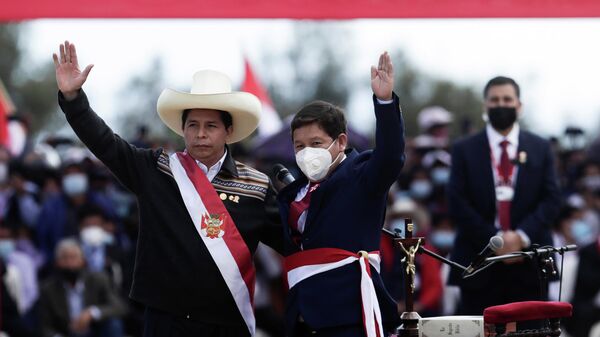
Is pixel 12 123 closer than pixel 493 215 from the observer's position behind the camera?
No

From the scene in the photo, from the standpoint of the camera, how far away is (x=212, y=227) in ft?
23.1

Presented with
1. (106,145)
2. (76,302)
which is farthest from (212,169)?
(76,302)

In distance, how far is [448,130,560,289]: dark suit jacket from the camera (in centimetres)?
904

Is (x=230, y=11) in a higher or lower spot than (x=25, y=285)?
higher

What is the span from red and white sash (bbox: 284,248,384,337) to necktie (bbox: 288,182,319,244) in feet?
0.42

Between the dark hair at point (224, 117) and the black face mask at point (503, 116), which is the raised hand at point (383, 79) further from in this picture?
the black face mask at point (503, 116)

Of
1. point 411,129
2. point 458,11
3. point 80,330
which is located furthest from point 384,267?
point 411,129

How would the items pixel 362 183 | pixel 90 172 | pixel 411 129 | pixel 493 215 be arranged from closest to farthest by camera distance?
pixel 362 183 < pixel 493 215 < pixel 90 172 < pixel 411 129

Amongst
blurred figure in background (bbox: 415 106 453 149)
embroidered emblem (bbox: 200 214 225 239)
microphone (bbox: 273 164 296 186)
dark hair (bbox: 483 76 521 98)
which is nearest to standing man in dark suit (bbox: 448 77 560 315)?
dark hair (bbox: 483 76 521 98)

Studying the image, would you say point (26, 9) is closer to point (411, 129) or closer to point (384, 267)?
point (384, 267)

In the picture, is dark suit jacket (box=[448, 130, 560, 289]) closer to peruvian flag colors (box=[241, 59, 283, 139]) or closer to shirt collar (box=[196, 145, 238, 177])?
shirt collar (box=[196, 145, 238, 177])

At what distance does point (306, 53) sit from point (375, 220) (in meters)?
45.8

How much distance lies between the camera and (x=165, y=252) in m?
7.02

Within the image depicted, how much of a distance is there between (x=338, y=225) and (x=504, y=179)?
2.78 meters
